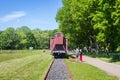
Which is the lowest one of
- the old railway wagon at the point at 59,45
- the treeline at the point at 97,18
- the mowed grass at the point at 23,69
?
the mowed grass at the point at 23,69

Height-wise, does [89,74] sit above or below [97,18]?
below

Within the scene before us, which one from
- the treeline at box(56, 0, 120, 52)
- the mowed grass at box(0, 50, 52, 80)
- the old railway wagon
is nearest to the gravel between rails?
the mowed grass at box(0, 50, 52, 80)

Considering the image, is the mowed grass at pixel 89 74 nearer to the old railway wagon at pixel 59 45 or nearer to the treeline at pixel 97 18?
the treeline at pixel 97 18

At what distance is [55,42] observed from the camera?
201 feet

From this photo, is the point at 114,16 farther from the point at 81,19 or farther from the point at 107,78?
the point at 81,19

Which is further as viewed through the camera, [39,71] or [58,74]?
[39,71]

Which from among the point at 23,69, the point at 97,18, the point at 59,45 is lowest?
the point at 23,69

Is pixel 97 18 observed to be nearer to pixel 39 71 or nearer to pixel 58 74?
pixel 39 71

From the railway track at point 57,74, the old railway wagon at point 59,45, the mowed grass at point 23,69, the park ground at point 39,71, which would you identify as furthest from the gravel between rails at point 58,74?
the old railway wagon at point 59,45

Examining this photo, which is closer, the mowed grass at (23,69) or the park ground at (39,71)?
the park ground at (39,71)

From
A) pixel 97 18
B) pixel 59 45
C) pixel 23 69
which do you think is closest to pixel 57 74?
pixel 23 69

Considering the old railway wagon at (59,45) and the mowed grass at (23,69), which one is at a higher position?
the old railway wagon at (59,45)

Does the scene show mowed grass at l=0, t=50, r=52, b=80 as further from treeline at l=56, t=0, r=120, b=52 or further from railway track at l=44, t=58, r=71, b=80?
treeline at l=56, t=0, r=120, b=52

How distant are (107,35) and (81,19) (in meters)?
18.8
